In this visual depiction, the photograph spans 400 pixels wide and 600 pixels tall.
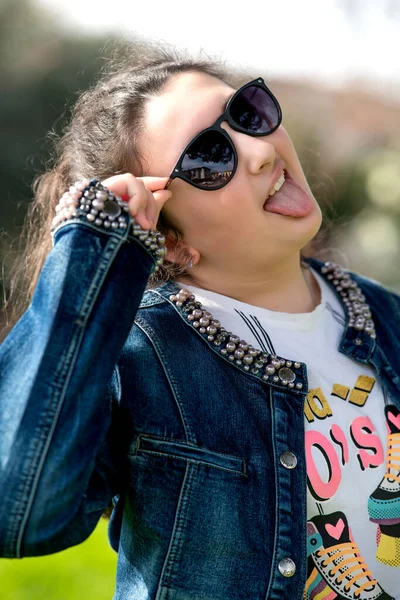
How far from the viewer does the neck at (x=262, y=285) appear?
6.90ft

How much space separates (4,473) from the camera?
1497 millimetres

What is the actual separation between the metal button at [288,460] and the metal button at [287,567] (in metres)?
0.22

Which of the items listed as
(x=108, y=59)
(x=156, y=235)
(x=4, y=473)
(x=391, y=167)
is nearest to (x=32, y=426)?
(x=4, y=473)

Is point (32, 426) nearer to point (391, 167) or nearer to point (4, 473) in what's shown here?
point (4, 473)

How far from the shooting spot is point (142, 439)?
1755mm

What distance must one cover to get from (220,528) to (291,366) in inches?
18.5

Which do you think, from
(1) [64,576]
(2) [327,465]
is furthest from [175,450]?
(1) [64,576]

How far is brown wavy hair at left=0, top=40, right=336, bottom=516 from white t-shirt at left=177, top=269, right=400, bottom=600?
0.32 metres

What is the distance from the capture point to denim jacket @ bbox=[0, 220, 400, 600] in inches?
60.6

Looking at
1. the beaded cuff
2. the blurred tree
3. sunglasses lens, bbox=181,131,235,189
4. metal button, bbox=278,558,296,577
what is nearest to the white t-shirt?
metal button, bbox=278,558,296,577

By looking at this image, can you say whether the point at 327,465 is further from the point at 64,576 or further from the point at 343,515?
the point at 64,576

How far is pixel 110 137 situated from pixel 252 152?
49cm

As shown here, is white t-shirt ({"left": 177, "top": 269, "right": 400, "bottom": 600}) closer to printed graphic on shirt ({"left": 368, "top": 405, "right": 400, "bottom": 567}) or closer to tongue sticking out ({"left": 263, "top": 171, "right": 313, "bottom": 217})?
printed graphic on shirt ({"left": 368, "top": 405, "right": 400, "bottom": 567})

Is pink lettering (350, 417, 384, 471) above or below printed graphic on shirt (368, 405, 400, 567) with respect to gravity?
above
